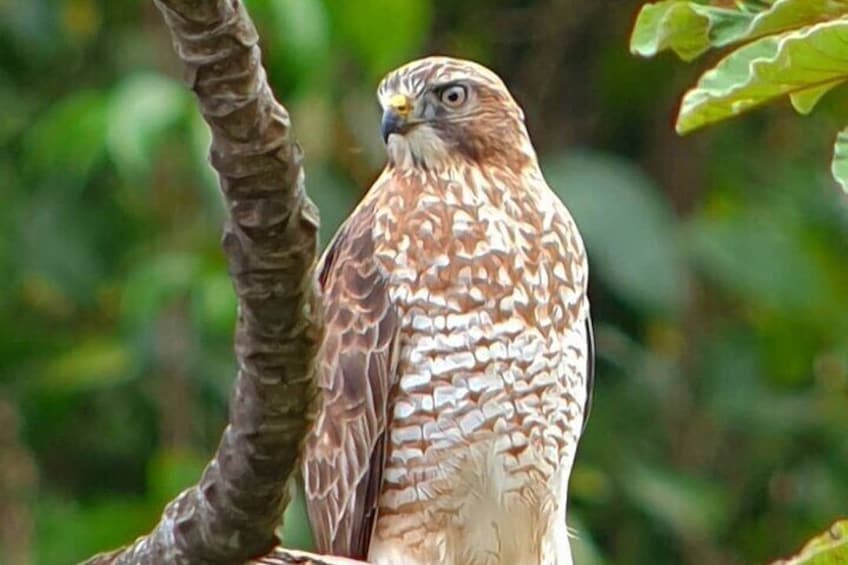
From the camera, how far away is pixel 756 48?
9.75 ft

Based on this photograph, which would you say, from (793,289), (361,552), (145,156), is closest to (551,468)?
(361,552)

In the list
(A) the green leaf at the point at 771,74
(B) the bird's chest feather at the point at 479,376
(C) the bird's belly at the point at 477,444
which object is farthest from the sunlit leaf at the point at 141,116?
(A) the green leaf at the point at 771,74

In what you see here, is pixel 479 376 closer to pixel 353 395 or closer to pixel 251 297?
pixel 353 395

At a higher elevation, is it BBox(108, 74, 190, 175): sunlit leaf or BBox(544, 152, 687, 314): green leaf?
BBox(108, 74, 190, 175): sunlit leaf

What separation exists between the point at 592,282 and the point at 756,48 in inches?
159

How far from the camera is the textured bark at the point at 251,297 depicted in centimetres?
276

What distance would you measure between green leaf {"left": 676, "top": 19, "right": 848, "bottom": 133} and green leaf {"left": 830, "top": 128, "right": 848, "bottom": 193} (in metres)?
0.08

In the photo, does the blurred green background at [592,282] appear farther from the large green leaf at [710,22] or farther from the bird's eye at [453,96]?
the large green leaf at [710,22]

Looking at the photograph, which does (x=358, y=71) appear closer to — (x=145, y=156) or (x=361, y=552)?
(x=145, y=156)

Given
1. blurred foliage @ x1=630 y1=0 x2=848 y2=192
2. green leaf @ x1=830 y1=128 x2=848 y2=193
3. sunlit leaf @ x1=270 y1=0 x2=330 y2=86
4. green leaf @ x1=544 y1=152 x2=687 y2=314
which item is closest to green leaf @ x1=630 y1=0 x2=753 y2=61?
blurred foliage @ x1=630 y1=0 x2=848 y2=192

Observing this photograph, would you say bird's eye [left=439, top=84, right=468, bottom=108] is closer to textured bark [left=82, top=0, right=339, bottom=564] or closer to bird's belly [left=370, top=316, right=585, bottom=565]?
bird's belly [left=370, top=316, right=585, bottom=565]

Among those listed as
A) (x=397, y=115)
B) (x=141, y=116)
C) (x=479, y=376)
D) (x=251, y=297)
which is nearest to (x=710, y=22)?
(x=251, y=297)

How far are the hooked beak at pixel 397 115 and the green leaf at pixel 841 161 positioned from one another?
1.58 m

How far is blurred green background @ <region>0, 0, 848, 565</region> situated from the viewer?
6.68 meters
